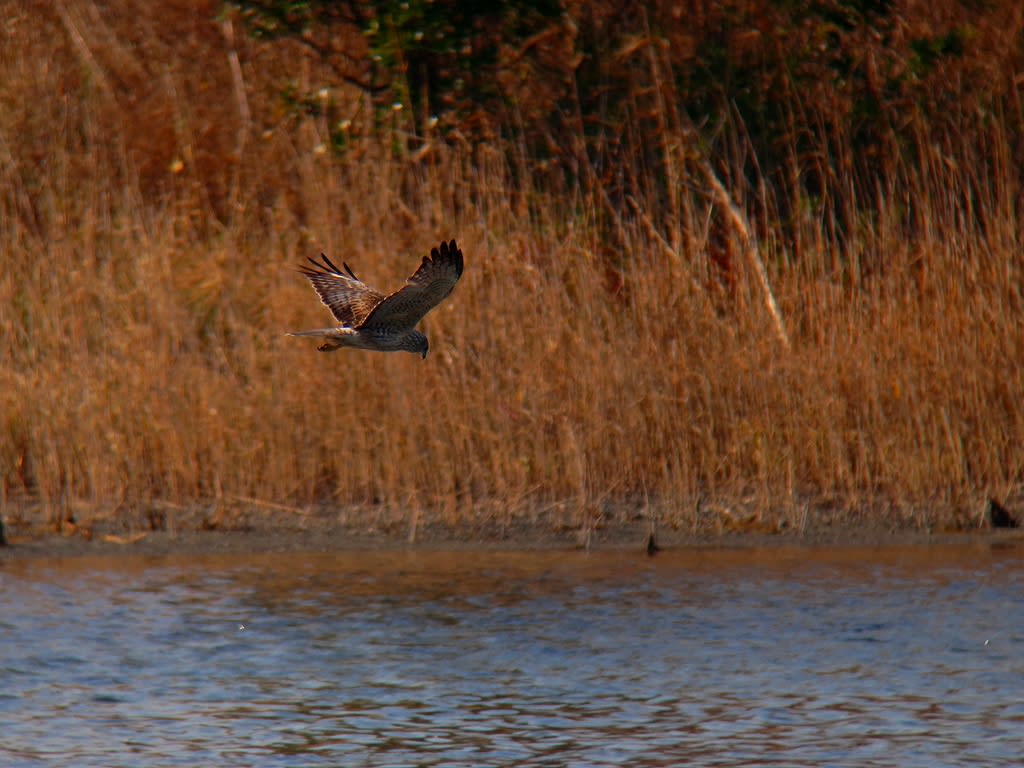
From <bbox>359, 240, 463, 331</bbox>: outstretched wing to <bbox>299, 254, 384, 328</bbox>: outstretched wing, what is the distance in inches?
6.2

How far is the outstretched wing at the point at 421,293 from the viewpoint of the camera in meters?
5.68

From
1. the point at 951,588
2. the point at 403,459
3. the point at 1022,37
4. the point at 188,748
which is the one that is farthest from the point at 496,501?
the point at 1022,37

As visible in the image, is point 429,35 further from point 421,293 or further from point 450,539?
point 421,293

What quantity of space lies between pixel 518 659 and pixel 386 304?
4.30ft

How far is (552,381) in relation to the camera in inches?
297

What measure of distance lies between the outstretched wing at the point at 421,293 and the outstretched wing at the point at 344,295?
158 millimetres

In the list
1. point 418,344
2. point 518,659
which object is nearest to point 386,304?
point 418,344

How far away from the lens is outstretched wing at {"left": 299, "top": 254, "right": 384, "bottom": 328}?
21.0ft

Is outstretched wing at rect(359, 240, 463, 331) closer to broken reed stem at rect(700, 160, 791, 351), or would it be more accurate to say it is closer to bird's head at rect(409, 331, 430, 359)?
bird's head at rect(409, 331, 430, 359)

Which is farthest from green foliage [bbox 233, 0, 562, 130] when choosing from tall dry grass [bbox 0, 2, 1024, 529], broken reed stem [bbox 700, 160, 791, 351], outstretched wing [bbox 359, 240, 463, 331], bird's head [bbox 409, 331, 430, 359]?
outstretched wing [bbox 359, 240, 463, 331]

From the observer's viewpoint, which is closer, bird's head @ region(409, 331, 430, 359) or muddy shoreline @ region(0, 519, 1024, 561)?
bird's head @ region(409, 331, 430, 359)

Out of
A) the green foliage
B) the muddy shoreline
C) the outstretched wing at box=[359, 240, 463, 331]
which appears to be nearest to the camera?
the outstretched wing at box=[359, 240, 463, 331]

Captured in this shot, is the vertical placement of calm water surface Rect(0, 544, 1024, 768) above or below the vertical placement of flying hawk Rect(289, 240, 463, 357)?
below

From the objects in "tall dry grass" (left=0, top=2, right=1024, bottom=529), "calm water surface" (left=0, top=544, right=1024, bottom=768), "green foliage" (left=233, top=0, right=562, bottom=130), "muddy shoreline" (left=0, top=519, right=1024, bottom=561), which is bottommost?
"calm water surface" (left=0, top=544, right=1024, bottom=768)
